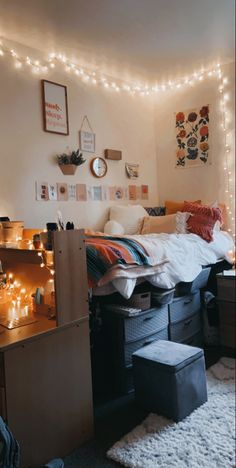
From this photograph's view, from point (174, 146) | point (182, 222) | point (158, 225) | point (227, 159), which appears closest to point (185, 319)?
point (182, 222)

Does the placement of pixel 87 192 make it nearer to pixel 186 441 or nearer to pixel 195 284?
pixel 195 284

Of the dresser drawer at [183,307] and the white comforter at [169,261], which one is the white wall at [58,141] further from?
the dresser drawer at [183,307]

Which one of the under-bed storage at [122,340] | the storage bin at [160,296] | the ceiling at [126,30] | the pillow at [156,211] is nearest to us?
the under-bed storage at [122,340]

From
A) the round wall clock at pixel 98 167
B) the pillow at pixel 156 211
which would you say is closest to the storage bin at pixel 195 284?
the pillow at pixel 156 211

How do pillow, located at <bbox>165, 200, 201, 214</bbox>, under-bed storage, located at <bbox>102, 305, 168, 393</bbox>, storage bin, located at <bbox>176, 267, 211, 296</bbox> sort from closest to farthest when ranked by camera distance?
under-bed storage, located at <bbox>102, 305, 168, 393</bbox> < storage bin, located at <bbox>176, 267, 211, 296</bbox> < pillow, located at <bbox>165, 200, 201, 214</bbox>

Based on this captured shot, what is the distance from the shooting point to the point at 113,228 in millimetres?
3506

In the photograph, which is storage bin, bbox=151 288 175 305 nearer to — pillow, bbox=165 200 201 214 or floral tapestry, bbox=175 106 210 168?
pillow, bbox=165 200 201 214

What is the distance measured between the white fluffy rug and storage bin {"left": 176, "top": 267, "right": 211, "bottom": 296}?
2.67 ft

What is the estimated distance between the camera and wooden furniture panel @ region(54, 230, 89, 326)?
1654 mm

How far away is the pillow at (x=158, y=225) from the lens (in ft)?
11.2

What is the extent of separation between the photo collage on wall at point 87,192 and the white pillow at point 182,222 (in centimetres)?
80

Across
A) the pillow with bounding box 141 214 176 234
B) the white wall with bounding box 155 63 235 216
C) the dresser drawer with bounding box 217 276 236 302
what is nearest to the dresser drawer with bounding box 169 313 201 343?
the dresser drawer with bounding box 217 276 236 302

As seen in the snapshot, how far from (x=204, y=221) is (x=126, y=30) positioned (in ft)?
5.73

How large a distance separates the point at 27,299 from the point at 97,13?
2.08 metres
